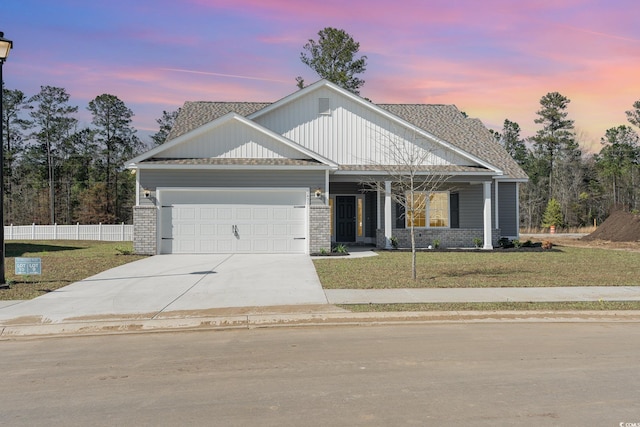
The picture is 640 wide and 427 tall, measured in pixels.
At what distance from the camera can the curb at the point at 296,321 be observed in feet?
25.7

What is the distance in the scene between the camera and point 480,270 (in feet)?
45.8

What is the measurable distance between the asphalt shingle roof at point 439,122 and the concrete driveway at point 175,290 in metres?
10.4

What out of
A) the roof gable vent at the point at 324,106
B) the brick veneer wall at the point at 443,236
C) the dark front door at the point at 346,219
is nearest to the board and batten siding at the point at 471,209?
the brick veneer wall at the point at 443,236

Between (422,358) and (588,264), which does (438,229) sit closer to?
(588,264)

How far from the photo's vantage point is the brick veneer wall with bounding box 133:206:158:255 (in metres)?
18.0

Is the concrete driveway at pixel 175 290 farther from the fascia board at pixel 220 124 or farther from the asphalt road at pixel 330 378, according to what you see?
the fascia board at pixel 220 124

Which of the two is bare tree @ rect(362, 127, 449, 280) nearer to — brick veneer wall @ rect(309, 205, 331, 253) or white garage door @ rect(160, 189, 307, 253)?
brick veneer wall @ rect(309, 205, 331, 253)

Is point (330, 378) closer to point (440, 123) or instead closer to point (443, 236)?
point (443, 236)

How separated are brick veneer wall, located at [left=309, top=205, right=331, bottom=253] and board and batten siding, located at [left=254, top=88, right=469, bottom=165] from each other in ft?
11.4

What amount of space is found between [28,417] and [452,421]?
363 centimetres

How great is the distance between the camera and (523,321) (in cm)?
838

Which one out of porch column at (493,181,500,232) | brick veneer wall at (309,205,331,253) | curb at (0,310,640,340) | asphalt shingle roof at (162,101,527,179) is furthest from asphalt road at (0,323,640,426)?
asphalt shingle roof at (162,101,527,179)

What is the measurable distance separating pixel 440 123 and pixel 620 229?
→ 484 inches

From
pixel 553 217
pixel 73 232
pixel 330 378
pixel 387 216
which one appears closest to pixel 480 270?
pixel 387 216
